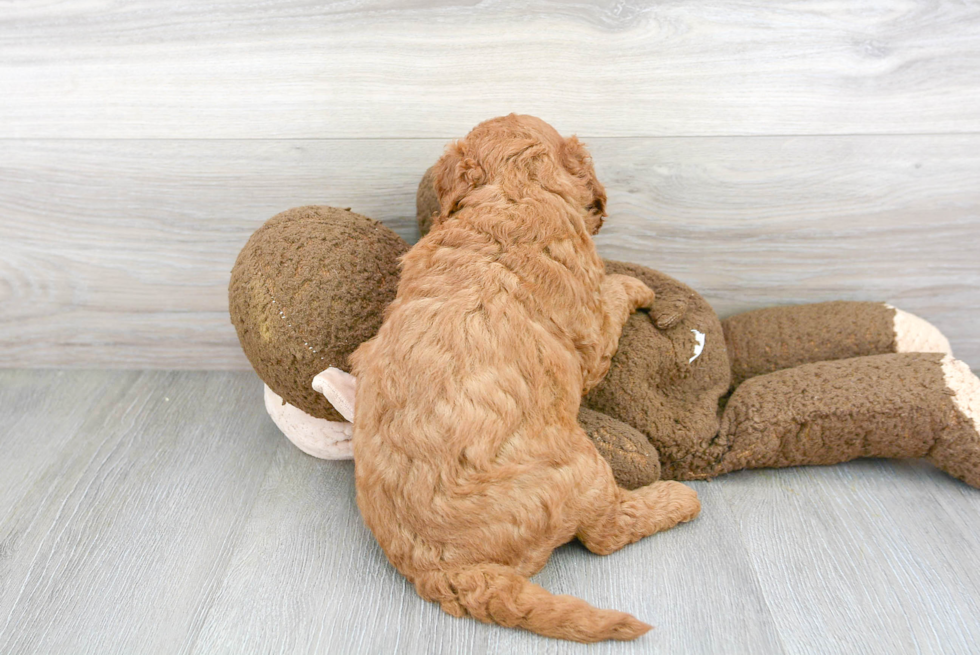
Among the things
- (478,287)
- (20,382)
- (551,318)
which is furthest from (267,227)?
(20,382)

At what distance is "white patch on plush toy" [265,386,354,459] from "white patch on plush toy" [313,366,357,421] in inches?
8.7

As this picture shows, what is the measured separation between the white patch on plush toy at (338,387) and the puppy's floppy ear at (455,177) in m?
0.45

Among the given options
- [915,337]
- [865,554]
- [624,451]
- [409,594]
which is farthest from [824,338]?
[409,594]

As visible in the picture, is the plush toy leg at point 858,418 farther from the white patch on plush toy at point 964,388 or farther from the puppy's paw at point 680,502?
the puppy's paw at point 680,502

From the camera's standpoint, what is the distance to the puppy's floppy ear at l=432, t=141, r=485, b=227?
1.64m

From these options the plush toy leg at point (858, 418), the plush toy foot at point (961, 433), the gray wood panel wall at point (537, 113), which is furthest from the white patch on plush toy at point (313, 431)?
the plush toy foot at point (961, 433)

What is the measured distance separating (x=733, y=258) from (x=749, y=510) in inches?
32.6

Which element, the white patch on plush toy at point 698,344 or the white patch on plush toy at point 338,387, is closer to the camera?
the white patch on plush toy at point 338,387

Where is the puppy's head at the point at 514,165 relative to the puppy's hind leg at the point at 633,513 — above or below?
above

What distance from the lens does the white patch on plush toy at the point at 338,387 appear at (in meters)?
1.74

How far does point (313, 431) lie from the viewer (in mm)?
2010

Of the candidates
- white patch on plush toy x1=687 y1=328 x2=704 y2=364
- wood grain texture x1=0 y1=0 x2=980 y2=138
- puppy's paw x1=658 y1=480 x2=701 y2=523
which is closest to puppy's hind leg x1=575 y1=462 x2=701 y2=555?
puppy's paw x1=658 y1=480 x2=701 y2=523

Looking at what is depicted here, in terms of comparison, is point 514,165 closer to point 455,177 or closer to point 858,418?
point 455,177

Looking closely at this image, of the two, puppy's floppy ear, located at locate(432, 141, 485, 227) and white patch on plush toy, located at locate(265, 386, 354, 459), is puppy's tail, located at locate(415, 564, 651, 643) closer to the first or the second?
white patch on plush toy, located at locate(265, 386, 354, 459)
